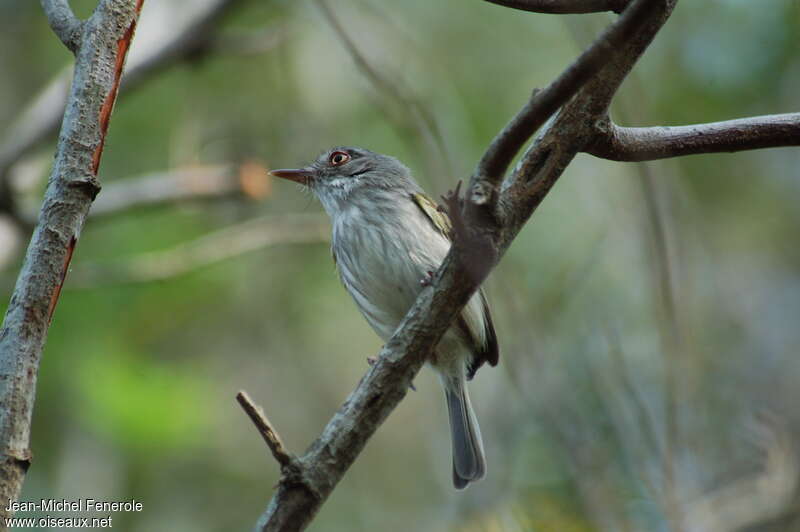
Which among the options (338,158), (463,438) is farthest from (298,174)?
(463,438)

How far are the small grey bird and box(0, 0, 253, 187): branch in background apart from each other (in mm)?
1362

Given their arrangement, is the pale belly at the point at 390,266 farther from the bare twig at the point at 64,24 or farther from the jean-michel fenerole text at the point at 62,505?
the bare twig at the point at 64,24

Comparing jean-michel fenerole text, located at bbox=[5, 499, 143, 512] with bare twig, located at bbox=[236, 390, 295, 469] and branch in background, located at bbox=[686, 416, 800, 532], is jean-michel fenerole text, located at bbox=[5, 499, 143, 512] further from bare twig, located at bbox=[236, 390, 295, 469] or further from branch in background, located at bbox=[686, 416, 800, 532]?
branch in background, located at bbox=[686, 416, 800, 532]

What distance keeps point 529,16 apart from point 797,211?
3.02 metres

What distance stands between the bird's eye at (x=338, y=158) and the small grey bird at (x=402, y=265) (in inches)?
6.8

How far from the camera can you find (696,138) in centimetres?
228

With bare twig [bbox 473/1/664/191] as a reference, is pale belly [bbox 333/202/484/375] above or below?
below

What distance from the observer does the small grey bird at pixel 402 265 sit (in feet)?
13.5

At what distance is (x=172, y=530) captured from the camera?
6.67 meters

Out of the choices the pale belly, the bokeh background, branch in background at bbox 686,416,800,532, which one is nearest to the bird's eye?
the bokeh background

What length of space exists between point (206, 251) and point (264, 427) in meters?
3.53

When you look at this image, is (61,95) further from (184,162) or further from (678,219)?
(678,219)

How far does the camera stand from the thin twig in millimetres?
2059

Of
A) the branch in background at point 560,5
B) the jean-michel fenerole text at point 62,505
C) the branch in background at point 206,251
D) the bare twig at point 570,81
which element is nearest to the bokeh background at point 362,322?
the branch in background at point 206,251
